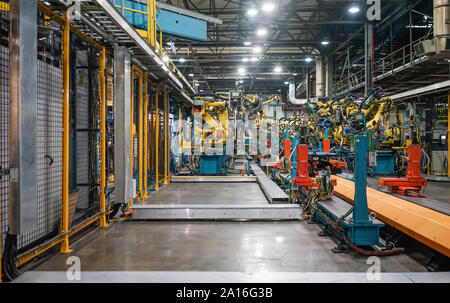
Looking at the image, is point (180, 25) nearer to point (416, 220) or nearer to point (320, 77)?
point (416, 220)

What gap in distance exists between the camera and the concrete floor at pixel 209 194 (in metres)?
5.95

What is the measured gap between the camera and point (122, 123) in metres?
4.35

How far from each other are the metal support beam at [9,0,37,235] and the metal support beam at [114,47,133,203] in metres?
1.84

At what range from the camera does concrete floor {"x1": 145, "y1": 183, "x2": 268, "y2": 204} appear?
5953mm

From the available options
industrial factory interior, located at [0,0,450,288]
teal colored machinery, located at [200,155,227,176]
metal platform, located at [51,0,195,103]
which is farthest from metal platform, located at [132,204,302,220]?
teal colored machinery, located at [200,155,227,176]

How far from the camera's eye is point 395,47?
14453 millimetres

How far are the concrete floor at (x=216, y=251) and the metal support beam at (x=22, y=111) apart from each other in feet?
3.60

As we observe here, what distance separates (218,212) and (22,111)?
3425mm

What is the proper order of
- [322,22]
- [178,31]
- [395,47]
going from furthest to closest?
[395,47] → [322,22] → [178,31]

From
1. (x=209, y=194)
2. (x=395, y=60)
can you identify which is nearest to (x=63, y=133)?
(x=209, y=194)

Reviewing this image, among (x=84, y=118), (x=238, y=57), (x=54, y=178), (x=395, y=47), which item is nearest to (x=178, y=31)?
(x=84, y=118)

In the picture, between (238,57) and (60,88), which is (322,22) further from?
(60,88)

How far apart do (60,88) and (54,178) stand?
129 centimetres

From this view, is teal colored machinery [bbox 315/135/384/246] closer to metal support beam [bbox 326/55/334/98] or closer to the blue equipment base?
the blue equipment base
